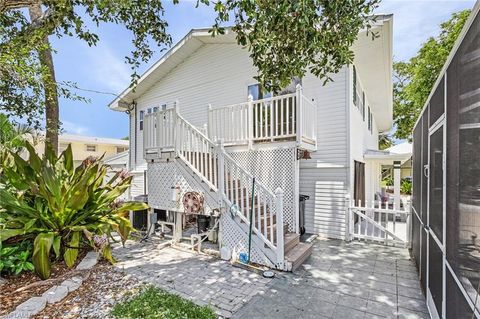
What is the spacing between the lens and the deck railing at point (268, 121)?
6.11m

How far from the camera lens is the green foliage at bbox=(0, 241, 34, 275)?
13.4 feet

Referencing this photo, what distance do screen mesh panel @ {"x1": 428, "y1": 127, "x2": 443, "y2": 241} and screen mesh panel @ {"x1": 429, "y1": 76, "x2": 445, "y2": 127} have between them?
0.65 ft

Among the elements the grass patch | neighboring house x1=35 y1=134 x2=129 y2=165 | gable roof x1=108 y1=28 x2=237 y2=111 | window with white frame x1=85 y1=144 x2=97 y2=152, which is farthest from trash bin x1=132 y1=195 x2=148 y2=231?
window with white frame x1=85 y1=144 x2=97 y2=152

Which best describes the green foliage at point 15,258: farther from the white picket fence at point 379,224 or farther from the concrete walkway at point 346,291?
the white picket fence at point 379,224

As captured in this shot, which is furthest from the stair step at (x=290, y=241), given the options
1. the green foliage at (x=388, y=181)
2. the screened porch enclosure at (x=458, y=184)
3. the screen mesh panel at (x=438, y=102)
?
the green foliage at (x=388, y=181)

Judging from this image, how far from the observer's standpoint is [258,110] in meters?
6.77

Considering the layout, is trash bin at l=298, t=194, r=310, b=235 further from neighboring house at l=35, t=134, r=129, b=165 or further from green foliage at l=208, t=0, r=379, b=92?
neighboring house at l=35, t=134, r=129, b=165

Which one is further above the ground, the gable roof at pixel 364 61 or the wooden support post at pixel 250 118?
the gable roof at pixel 364 61

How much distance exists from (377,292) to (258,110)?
15.3 ft

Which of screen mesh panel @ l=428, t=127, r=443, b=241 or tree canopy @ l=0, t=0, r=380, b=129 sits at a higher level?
tree canopy @ l=0, t=0, r=380, b=129

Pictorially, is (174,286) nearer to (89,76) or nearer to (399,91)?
(89,76)

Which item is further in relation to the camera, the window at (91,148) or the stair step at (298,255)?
the window at (91,148)

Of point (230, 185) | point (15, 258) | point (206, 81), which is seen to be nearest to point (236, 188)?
point (230, 185)

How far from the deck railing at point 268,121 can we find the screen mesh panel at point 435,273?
11.0ft
